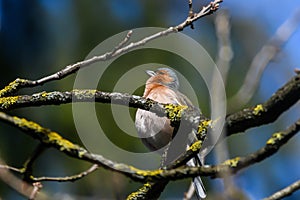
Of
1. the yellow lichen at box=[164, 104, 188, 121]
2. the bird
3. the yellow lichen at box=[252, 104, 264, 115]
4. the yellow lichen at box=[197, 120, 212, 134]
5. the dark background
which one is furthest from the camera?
the dark background

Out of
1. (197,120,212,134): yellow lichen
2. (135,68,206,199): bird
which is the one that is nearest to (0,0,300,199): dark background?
(135,68,206,199): bird

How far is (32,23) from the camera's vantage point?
15781 millimetres

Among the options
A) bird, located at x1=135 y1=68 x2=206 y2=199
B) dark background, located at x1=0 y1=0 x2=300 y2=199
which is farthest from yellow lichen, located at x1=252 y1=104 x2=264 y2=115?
dark background, located at x1=0 y1=0 x2=300 y2=199

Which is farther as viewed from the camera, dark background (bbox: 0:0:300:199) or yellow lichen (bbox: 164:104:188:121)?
dark background (bbox: 0:0:300:199)

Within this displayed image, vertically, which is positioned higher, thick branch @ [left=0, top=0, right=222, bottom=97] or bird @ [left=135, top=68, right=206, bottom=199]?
bird @ [left=135, top=68, right=206, bottom=199]

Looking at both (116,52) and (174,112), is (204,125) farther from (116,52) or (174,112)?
(116,52)

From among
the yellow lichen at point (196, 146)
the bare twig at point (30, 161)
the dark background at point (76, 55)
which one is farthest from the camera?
the dark background at point (76, 55)

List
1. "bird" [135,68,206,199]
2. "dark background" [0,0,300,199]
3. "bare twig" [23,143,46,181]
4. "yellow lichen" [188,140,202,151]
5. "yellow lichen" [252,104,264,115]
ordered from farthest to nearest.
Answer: "dark background" [0,0,300,199] → "bird" [135,68,206,199] → "yellow lichen" [188,140,202,151] → "yellow lichen" [252,104,264,115] → "bare twig" [23,143,46,181]

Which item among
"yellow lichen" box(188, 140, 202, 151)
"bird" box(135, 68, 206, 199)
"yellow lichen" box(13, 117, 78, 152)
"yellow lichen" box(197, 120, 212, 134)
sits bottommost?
"yellow lichen" box(13, 117, 78, 152)

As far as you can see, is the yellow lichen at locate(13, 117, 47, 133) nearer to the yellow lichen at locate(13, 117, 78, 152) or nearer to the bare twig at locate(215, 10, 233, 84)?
the yellow lichen at locate(13, 117, 78, 152)

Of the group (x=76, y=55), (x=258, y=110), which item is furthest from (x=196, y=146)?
(x=76, y=55)

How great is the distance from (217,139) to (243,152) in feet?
28.7

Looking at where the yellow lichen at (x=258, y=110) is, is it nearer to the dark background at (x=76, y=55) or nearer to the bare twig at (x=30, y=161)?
the bare twig at (x=30, y=161)

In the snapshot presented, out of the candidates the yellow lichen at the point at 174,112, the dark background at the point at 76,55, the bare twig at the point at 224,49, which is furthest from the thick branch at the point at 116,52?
the dark background at the point at 76,55
